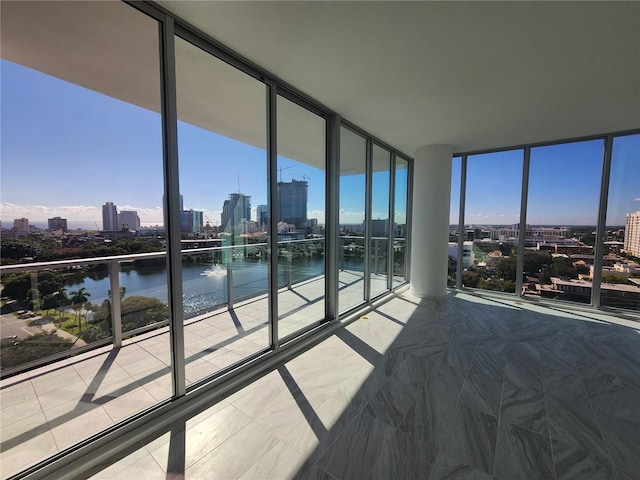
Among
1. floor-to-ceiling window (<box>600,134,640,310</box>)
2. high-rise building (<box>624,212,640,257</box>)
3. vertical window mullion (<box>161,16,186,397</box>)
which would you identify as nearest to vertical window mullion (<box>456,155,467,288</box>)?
floor-to-ceiling window (<box>600,134,640,310</box>)

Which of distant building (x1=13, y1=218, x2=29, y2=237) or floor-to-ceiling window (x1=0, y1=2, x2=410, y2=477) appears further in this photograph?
floor-to-ceiling window (x1=0, y1=2, x2=410, y2=477)

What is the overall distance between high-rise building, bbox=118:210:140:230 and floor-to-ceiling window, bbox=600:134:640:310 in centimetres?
614

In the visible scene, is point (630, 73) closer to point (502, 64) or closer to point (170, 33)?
point (502, 64)

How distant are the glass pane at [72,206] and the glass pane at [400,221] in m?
4.01

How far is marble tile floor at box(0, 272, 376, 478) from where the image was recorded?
1589 millimetres

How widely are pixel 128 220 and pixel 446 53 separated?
2832 mm

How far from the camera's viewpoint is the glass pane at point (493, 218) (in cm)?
462

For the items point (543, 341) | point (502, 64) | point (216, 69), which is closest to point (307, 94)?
point (216, 69)

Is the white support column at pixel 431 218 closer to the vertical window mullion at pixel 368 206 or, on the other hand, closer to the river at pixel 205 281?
the vertical window mullion at pixel 368 206

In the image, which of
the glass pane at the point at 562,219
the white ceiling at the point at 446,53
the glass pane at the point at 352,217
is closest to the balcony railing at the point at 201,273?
the glass pane at the point at 352,217

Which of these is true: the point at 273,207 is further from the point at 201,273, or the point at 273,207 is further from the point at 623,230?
the point at 623,230

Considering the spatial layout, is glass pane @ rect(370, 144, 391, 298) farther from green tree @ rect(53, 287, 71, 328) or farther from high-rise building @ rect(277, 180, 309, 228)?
green tree @ rect(53, 287, 71, 328)

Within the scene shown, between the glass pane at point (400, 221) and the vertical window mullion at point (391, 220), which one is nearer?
the vertical window mullion at point (391, 220)

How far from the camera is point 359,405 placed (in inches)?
74.1
